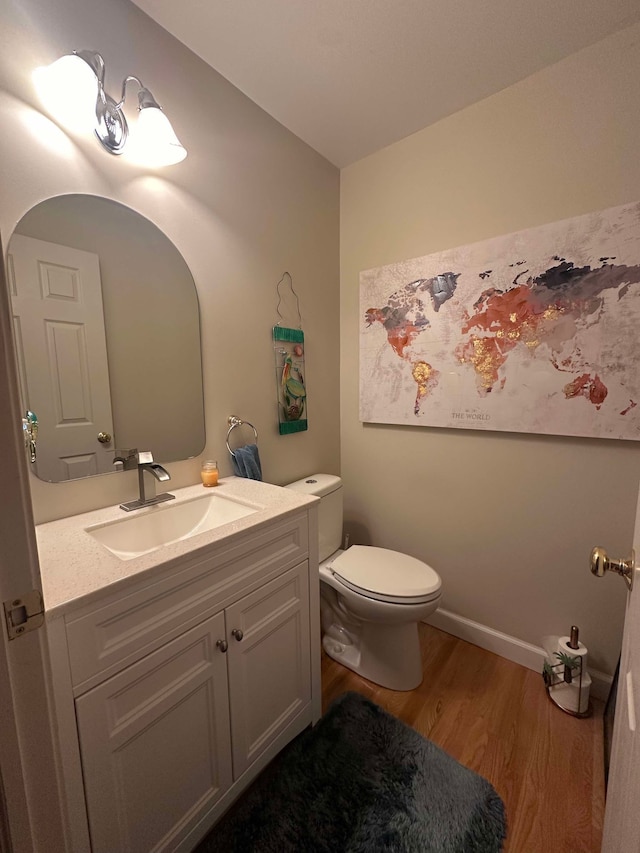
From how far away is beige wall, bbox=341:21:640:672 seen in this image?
130 cm

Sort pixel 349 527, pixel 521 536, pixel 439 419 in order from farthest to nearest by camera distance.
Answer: pixel 349 527
pixel 439 419
pixel 521 536

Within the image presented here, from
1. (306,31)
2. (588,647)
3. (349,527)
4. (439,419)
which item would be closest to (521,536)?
(588,647)

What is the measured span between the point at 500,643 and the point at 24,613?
6.25ft

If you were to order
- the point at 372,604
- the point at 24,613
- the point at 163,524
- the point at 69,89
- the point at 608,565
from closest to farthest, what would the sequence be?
1. the point at 24,613
2. the point at 608,565
3. the point at 69,89
4. the point at 163,524
5. the point at 372,604

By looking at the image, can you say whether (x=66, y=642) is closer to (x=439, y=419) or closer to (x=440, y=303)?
(x=439, y=419)

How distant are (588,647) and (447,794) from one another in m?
0.83

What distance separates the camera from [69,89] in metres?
0.96

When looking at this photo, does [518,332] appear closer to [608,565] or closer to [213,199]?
[608,565]

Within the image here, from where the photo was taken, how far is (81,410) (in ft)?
3.67

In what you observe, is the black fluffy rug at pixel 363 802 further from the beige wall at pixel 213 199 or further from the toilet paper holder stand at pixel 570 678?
the beige wall at pixel 213 199

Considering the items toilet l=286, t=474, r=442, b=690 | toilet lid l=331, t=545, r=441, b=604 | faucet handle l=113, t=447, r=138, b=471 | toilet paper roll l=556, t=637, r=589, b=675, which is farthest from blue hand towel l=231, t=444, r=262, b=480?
toilet paper roll l=556, t=637, r=589, b=675

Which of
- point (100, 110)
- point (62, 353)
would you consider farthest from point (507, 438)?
point (100, 110)

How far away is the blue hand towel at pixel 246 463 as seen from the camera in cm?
149

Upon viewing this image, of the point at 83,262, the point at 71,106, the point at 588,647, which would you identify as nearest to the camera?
the point at 71,106
